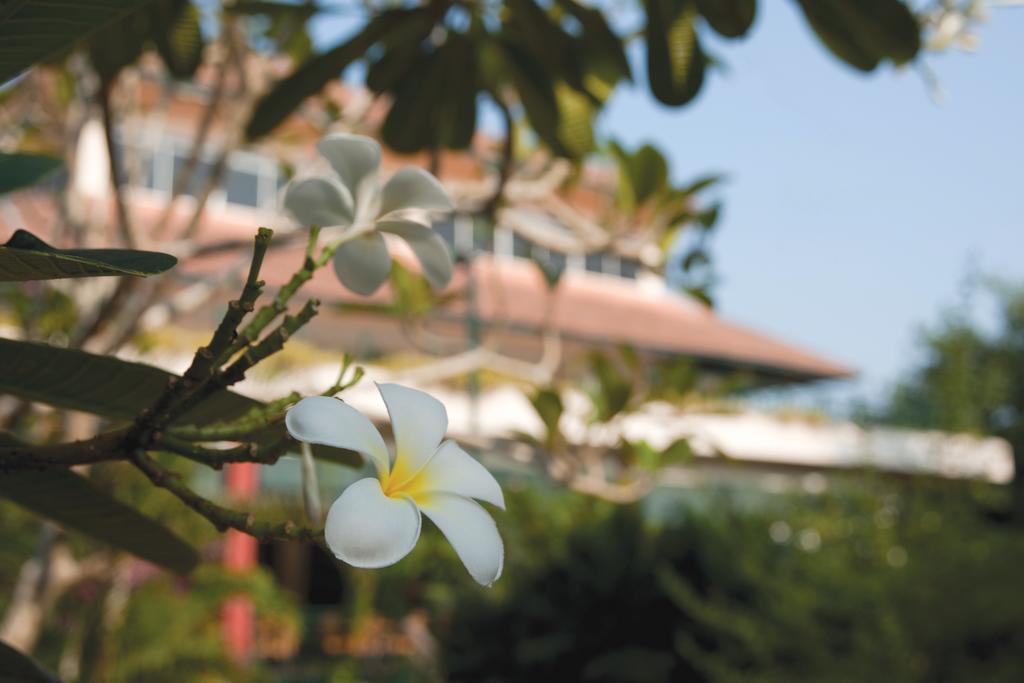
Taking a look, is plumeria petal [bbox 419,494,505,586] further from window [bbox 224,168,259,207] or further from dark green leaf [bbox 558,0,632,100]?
window [bbox 224,168,259,207]

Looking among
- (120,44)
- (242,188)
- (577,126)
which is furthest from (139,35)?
(242,188)

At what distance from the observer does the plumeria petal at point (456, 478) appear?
12.5 inches

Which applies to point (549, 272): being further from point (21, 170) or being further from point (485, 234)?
point (21, 170)

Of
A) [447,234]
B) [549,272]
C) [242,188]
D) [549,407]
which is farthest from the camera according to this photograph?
[242,188]

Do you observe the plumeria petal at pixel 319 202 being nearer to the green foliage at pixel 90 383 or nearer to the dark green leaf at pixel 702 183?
the green foliage at pixel 90 383

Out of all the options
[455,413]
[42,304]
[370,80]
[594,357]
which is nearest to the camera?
[370,80]

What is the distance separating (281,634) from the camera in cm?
673

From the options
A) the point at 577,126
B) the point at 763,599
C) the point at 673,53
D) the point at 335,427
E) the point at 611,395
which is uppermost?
the point at 335,427

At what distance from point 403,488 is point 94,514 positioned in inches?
7.9

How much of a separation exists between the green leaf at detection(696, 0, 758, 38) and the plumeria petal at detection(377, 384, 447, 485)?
0.75 meters

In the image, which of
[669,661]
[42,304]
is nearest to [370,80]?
[42,304]

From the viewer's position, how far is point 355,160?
422 mm

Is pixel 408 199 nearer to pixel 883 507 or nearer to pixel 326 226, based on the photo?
pixel 326 226

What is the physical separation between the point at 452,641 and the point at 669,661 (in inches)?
36.2
